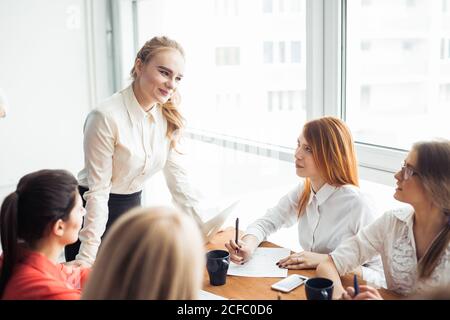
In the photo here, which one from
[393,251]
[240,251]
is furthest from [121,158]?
[393,251]

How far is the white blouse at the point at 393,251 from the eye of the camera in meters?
1.72

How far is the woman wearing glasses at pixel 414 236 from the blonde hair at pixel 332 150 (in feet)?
0.90

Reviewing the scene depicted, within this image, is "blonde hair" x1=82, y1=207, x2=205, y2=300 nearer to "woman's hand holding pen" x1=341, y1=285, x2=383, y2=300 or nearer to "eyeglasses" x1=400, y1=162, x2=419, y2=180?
"woman's hand holding pen" x1=341, y1=285, x2=383, y2=300

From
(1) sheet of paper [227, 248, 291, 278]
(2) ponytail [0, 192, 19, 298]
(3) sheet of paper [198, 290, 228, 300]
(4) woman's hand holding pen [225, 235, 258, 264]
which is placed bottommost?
(1) sheet of paper [227, 248, 291, 278]

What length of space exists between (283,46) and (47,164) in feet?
6.28

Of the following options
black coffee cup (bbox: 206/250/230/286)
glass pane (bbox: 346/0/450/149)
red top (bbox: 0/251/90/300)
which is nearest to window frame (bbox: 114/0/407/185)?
glass pane (bbox: 346/0/450/149)

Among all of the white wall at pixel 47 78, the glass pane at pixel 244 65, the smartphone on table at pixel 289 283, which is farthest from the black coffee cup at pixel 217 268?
the white wall at pixel 47 78

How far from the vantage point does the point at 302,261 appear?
73.4 inches

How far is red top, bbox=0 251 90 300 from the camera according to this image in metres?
1.34

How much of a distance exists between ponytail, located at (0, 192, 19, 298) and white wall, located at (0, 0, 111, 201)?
243 cm

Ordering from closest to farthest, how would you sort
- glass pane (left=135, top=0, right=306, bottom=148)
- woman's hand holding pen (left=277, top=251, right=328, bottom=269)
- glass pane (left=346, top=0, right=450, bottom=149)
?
woman's hand holding pen (left=277, top=251, right=328, bottom=269) < glass pane (left=346, top=0, right=450, bottom=149) < glass pane (left=135, top=0, right=306, bottom=148)

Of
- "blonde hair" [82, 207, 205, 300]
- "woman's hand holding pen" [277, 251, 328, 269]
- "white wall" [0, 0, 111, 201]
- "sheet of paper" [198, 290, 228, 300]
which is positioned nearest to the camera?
"blonde hair" [82, 207, 205, 300]

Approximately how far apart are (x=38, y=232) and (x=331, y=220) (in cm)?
108

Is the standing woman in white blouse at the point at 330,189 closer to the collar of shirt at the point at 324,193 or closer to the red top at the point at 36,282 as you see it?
the collar of shirt at the point at 324,193
